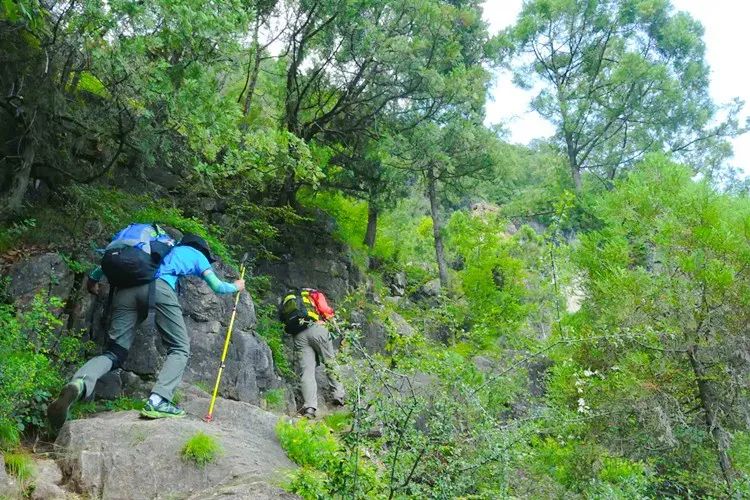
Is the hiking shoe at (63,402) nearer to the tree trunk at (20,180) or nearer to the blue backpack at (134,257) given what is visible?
the blue backpack at (134,257)

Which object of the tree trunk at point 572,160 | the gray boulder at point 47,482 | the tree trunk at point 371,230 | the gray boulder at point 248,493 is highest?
the tree trunk at point 572,160

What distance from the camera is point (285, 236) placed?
1445cm

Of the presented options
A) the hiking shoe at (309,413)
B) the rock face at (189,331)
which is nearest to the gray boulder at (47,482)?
the rock face at (189,331)

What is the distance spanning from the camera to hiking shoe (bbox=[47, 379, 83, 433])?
5852 millimetres

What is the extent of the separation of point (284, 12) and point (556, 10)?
15479mm

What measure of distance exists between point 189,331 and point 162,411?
92.1 inches

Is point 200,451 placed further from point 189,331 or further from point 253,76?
point 253,76

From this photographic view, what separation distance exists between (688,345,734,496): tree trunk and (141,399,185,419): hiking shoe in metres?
6.15

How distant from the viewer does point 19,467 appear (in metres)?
5.15

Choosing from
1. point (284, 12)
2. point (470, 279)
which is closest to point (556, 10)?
point (470, 279)

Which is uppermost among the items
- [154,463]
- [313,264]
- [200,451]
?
[313,264]

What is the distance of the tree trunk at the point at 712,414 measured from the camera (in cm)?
714

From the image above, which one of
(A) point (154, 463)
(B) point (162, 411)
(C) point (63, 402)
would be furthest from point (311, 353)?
(C) point (63, 402)

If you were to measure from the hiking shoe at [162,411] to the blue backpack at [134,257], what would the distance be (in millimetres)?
1422
